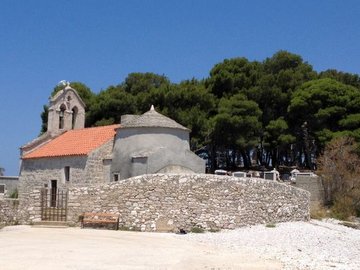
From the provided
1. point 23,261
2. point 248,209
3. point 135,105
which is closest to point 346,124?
point 135,105

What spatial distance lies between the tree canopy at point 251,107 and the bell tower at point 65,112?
4780 millimetres

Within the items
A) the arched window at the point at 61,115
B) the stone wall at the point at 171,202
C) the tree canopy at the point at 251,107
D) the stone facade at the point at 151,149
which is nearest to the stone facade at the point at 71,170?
Result: the stone facade at the point at 151,149

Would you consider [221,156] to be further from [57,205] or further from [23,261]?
[23,261]

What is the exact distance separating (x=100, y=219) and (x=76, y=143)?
46.2ft

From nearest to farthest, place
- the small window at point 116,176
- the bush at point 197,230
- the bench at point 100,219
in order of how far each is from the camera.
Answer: the bush at point 197,230 → the bench at point 100,219 → the small window at point 116,176

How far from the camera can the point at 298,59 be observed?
178ft

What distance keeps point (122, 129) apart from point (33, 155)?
9165 millimetres

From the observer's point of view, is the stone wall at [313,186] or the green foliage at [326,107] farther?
the green foliage at [326,107]

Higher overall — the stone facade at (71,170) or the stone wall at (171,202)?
the stone facade at (71,170)

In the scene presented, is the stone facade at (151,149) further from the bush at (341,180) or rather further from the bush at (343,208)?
the bush at (341,180)

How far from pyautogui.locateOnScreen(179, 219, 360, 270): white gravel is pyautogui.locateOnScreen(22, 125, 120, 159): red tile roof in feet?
46.5

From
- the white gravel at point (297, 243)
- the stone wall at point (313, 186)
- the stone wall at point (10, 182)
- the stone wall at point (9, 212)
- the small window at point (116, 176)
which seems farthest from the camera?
the stone wall at point (10, 182)

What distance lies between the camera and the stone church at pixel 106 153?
1201 inches

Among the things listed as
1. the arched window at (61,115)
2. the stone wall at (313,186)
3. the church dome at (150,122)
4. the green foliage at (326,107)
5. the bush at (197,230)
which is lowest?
the bush at (197,230)
